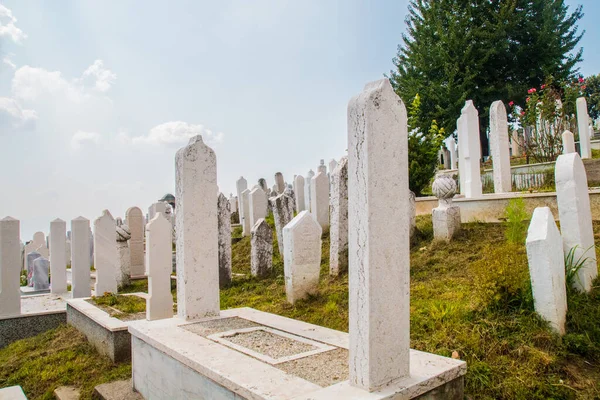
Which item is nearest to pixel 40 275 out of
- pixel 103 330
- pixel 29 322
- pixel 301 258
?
pixel 29 322

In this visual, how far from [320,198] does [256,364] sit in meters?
7.58

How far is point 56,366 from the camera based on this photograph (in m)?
5.62

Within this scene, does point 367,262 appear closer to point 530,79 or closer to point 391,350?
point 391,350

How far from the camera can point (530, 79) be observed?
22531 mm

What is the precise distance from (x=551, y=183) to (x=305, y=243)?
25.3ft

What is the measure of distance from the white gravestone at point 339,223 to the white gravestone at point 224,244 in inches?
90.7

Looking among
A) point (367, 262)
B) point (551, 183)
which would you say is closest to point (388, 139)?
point (367, 262)

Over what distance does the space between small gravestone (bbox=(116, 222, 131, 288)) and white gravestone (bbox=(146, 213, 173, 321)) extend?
4755 millimetres

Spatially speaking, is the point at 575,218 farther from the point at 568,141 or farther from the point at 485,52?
the point at 485,52

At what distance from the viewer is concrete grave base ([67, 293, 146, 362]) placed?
5504 mm

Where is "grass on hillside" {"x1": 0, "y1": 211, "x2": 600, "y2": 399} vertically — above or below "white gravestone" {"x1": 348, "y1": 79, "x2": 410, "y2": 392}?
below

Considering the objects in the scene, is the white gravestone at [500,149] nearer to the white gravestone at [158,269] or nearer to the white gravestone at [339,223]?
the white gravestone at [339,223]

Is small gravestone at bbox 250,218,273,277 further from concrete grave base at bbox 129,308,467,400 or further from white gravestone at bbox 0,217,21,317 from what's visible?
white gravestone at bbox 0,217,21,317

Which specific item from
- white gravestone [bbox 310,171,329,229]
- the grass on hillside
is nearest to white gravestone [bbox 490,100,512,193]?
white gravestone [bbox 310,171,329,229]
